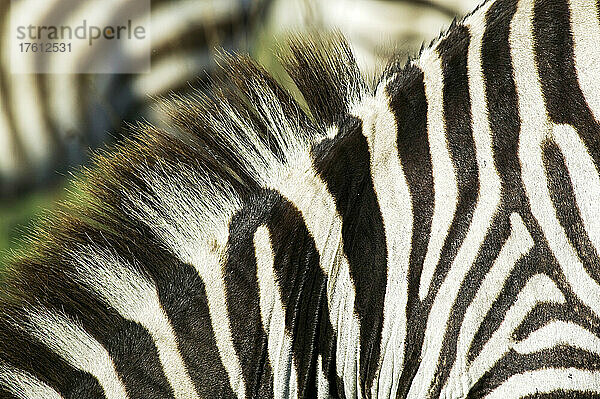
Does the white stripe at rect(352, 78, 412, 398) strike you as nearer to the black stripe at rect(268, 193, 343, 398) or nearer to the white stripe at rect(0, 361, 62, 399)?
the black stripe at rect(268, 193, 343, 398)

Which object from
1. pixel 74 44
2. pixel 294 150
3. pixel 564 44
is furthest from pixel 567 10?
pixel 74 44

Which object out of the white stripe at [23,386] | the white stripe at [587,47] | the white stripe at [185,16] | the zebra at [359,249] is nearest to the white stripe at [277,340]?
the zebra at [359,249]

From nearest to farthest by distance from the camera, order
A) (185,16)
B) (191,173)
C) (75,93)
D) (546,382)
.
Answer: (546,382) → (191,173) → (75,93) → (185,16)

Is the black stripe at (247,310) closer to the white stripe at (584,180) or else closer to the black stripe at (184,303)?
the black stripe at (184,303)

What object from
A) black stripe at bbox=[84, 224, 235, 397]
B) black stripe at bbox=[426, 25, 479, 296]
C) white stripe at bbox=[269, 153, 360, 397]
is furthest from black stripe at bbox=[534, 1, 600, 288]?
black stripe at bbox=[84, 224, 235, 397]

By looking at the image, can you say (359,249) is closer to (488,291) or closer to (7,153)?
(488,291)

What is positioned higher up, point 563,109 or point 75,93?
point 75,93

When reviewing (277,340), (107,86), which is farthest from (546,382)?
(107,86)
